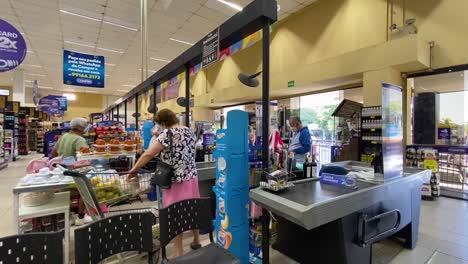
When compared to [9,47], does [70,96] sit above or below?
above

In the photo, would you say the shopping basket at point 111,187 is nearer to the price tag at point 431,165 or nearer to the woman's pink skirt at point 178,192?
the woman's pink skirt at point 178,192

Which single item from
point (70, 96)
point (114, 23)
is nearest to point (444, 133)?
point (114, 23)

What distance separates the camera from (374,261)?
2.60 metres

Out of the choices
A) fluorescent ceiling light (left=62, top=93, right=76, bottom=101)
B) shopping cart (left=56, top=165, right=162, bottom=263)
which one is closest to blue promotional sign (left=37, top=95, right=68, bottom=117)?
fluorescent ceiling light (left=62, top=93, right=76, bottom=101)

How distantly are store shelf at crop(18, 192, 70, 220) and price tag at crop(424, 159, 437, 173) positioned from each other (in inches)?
238

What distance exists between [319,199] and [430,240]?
2439 mm

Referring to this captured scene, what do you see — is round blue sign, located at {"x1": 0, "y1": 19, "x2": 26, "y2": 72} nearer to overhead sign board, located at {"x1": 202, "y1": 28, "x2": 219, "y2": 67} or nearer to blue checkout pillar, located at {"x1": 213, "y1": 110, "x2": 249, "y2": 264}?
overhead sign board, located at {"x1": 202, "y1": 28, "x2": 219, "y2": 67}

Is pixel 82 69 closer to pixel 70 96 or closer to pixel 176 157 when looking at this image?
pixel 176 157

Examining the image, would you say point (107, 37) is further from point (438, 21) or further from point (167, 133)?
point (438, 21)

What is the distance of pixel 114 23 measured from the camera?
768 centimetres

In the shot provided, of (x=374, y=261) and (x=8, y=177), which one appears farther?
(x=8, y=177)

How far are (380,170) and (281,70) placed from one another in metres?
6.45

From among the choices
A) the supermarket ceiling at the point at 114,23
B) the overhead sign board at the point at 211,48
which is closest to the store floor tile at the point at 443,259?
the overhead sign board at the point at 211,48

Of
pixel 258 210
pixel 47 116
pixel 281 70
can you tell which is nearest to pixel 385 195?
pixel 258 210
